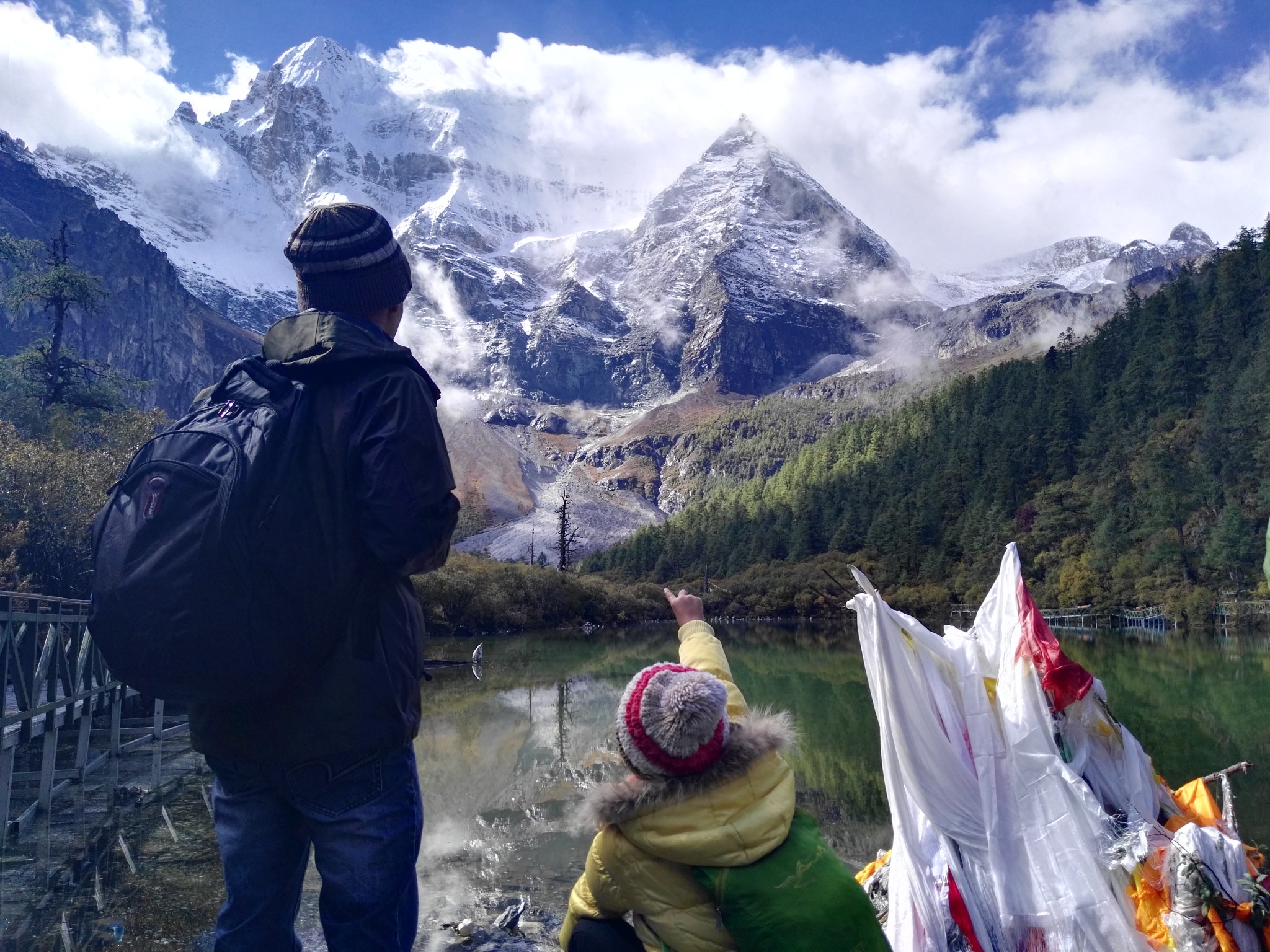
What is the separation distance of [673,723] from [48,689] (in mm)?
8043

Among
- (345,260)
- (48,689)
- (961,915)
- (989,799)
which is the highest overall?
(345,260)

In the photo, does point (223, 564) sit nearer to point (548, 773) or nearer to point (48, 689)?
point (48, 689)

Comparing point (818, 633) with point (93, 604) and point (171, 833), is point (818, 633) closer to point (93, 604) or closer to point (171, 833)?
point (171, 833)

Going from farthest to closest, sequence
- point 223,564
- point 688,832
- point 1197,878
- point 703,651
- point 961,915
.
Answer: point 961,915
point 1197,878
point 703,651
point 688,832
point 223,564

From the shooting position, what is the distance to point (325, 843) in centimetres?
202

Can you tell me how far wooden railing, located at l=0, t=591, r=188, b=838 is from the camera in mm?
6430

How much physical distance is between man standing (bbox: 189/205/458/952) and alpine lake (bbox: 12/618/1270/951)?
3.49 metres

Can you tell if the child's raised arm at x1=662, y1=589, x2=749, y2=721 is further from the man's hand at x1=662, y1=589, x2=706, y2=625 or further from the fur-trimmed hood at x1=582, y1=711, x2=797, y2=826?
the fur-trimmed hood at x1=582, y1=711, x2=797, y2=826

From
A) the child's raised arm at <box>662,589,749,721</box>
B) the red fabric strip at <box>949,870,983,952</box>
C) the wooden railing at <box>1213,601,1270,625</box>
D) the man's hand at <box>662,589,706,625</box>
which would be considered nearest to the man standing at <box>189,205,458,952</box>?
the child's raised arm at <box>662,589,749,721</box>

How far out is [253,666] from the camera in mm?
1857

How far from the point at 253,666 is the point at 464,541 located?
135729 mm

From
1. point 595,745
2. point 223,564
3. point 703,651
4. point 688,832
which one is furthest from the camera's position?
point 595,745

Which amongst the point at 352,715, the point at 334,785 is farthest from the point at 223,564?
the point at 334,785

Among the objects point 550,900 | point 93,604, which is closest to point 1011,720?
point 550,900
